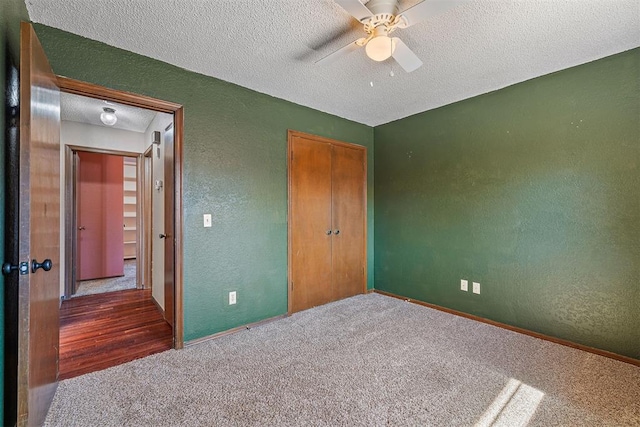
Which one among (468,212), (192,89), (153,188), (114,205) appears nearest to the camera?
(192,89)

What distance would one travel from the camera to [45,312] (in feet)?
5.18

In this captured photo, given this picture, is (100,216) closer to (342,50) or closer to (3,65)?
(3,65)

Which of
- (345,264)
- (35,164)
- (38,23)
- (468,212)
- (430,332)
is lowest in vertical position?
(430,332)

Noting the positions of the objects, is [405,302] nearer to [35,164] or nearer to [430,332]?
[430,332]

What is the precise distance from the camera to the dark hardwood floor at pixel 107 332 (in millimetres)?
2223

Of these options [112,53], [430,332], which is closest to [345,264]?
[430,332]

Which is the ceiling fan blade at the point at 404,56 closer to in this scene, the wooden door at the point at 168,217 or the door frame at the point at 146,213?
the wooden door at the point at 168,217

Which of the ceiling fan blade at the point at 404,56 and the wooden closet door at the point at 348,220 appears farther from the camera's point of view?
the wooden closet door at the point at 348,220

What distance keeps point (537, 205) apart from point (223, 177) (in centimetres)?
295

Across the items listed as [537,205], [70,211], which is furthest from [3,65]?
[537,205]

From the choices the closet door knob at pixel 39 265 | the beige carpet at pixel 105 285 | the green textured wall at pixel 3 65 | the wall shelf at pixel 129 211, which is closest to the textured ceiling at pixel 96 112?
the green textured wall at pixel 3 65

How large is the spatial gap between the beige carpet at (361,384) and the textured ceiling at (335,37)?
2.39 m

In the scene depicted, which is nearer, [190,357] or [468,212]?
[190,357]

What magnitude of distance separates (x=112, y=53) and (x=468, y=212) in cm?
354
